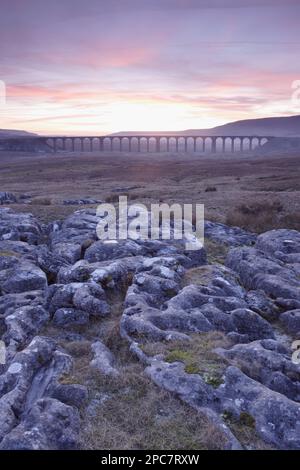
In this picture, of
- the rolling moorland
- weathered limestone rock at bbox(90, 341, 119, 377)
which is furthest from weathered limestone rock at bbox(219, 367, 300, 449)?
weathered limestone rock at bbox(90, 341, 119, 377)

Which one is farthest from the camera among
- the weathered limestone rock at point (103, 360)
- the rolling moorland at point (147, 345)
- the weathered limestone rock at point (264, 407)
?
the weathered limestone rock at point (103, 360)

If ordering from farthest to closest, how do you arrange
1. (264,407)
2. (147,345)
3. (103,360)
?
(147,345) → (103,360) → (264,407)

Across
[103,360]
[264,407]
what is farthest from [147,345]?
[264,407]

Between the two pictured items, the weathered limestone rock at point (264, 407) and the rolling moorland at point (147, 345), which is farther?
the rolling moorland at point (147, 345)

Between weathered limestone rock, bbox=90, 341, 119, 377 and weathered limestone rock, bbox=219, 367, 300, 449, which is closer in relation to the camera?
weathered limestone rock, bbox=219, 367, 300, 449

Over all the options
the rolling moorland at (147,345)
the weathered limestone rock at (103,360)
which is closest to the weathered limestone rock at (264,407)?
the rolling moorland at (147,345)

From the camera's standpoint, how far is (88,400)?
974cm

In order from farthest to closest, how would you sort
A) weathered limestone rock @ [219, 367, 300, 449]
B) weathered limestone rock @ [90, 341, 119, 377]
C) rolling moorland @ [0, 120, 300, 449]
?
weathered limestone rock @ [90, 341, 119, 377] < rolling moorland @ [0, 120, 300, 449] < weathered limestone rock @ [219, 367, 300, 449]

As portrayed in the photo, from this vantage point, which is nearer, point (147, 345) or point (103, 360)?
point (103, 360)

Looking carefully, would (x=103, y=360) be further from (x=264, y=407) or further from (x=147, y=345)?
(x=264, y=407)

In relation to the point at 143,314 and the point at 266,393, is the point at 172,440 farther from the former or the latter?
the point at 143,314

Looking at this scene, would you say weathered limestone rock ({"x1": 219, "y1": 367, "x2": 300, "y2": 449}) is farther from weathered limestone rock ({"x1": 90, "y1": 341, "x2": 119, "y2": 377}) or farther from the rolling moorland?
weathered limestone rock ({"x1": 90, "y1": 341, "x2": 119, "y2": 377})

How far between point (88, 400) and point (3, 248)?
42.4 ft

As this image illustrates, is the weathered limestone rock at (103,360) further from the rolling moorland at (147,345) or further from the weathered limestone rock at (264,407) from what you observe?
the weathered limestone rock at (264,407)
